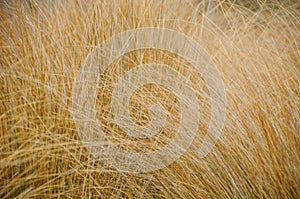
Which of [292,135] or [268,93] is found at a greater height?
[268,93]

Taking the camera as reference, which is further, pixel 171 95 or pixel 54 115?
pixel 171 95

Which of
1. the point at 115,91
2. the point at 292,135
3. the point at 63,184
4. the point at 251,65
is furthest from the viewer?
the point at 251,65

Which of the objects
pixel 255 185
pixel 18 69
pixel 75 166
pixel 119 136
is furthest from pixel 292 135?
pixel 18 69

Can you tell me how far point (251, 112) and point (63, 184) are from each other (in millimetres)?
695

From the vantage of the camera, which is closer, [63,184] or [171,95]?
[63,184]

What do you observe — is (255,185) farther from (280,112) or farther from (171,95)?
(171,95)

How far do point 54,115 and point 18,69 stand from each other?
350 mm

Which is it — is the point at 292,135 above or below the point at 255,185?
above

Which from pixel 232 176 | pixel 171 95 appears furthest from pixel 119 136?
pixel 232 176

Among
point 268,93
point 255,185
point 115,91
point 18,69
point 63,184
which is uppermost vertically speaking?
point 18,69

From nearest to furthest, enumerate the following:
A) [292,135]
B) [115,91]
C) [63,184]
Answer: [63,184]
[292,135]
[115,91]

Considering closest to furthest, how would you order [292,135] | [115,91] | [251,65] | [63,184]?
[63,184] < [292,135] < [115,91] < [251,65]

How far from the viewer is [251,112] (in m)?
1.40

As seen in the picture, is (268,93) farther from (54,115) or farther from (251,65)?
(54,115)
